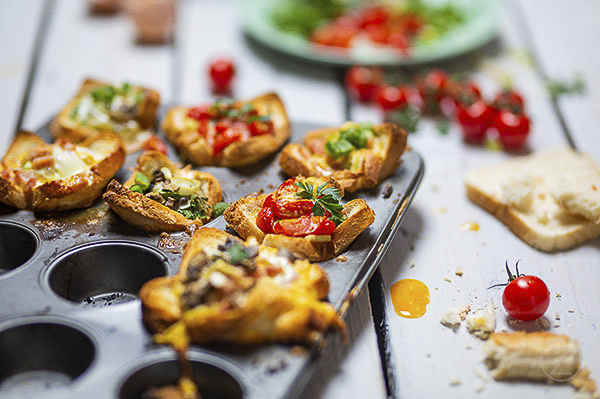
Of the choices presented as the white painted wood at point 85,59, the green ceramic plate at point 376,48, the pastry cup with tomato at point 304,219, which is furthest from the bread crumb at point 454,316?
the white painted wood at point 85,59

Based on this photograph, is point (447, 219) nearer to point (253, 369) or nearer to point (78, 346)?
point (253, 369)

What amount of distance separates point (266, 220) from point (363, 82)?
2792 millimetres

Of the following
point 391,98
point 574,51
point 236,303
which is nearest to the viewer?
point 236,303

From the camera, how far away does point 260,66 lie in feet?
22.3

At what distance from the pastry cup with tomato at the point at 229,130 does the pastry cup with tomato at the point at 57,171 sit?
47 cm

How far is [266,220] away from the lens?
373cm

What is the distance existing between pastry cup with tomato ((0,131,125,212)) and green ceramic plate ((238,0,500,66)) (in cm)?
251

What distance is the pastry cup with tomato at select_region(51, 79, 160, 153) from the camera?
4766 millimetres

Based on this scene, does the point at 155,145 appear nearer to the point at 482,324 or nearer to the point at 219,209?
the point at 219,209

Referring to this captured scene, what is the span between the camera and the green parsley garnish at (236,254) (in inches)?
128

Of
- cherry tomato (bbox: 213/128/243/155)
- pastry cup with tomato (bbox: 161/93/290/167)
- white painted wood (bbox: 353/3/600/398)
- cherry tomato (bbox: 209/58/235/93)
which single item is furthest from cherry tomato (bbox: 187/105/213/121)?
white painted wood (bbox: 353/3/600/398)

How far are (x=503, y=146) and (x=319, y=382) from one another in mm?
3037

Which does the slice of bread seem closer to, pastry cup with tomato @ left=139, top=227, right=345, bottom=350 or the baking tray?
the baking tray

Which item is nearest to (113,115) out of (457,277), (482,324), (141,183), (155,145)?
(155,145)
